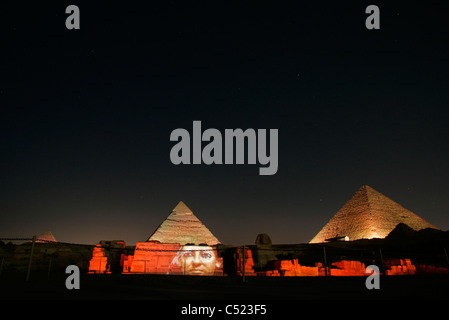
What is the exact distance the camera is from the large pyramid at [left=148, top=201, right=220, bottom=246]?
1722 inches

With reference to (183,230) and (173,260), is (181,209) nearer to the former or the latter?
(183,230)

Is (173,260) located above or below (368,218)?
below

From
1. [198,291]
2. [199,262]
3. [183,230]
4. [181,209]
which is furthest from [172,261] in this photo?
[181,209]

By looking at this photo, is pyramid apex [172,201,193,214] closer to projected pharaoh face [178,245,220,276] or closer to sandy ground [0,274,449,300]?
projected pharaoh face [178,245,220,276]

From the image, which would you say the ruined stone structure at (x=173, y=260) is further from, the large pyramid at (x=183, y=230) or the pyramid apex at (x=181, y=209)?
the pyramid apex at (x=181, y=209)

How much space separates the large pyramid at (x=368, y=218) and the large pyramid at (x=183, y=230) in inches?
1008

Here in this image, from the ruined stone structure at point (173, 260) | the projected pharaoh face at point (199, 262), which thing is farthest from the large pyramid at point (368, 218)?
the ruined stone structure at point (173, 260)

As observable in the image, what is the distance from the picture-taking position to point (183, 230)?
45.1 meters

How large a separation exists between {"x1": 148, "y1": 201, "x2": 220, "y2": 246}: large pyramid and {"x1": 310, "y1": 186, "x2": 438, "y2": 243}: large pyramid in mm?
25608

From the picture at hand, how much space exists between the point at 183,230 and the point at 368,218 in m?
33.7

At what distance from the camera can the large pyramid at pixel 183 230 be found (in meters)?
43.8
